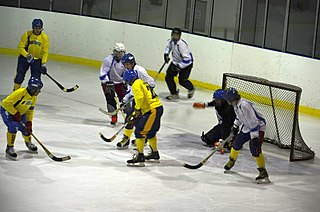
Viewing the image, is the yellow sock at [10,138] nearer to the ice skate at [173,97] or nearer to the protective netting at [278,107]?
the protective netting at [278,107]

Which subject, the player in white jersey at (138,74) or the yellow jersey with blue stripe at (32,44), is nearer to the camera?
the player in white jersey at (138,74)

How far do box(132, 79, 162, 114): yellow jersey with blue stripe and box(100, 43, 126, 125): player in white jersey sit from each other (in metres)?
1.74

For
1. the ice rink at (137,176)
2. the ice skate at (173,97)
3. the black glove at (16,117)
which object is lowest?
the ice rink at (137,176)

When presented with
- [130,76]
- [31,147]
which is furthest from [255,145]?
[31,147]

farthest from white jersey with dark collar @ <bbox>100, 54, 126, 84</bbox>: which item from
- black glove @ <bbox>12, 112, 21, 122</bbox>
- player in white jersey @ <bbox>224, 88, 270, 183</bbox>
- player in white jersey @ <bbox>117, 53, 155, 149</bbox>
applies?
player in white jersey @ <bbox>224, 88, 270, 183</bbox>

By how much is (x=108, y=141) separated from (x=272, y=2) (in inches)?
308

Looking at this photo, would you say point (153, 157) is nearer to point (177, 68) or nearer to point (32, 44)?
point (32, 44)

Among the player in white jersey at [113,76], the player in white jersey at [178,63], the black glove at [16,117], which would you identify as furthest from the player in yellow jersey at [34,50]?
the black glove at [16,117]

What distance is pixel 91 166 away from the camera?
866 centimetres

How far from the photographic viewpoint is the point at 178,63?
42.8ft

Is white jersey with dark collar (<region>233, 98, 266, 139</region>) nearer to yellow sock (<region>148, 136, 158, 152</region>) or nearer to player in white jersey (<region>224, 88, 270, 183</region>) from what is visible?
player in white jersey (<region>224, 88, 270, 183</region>)

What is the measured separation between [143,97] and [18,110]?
131 centimetres

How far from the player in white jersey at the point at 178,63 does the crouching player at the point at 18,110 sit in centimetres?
468

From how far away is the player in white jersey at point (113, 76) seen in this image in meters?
10.4
